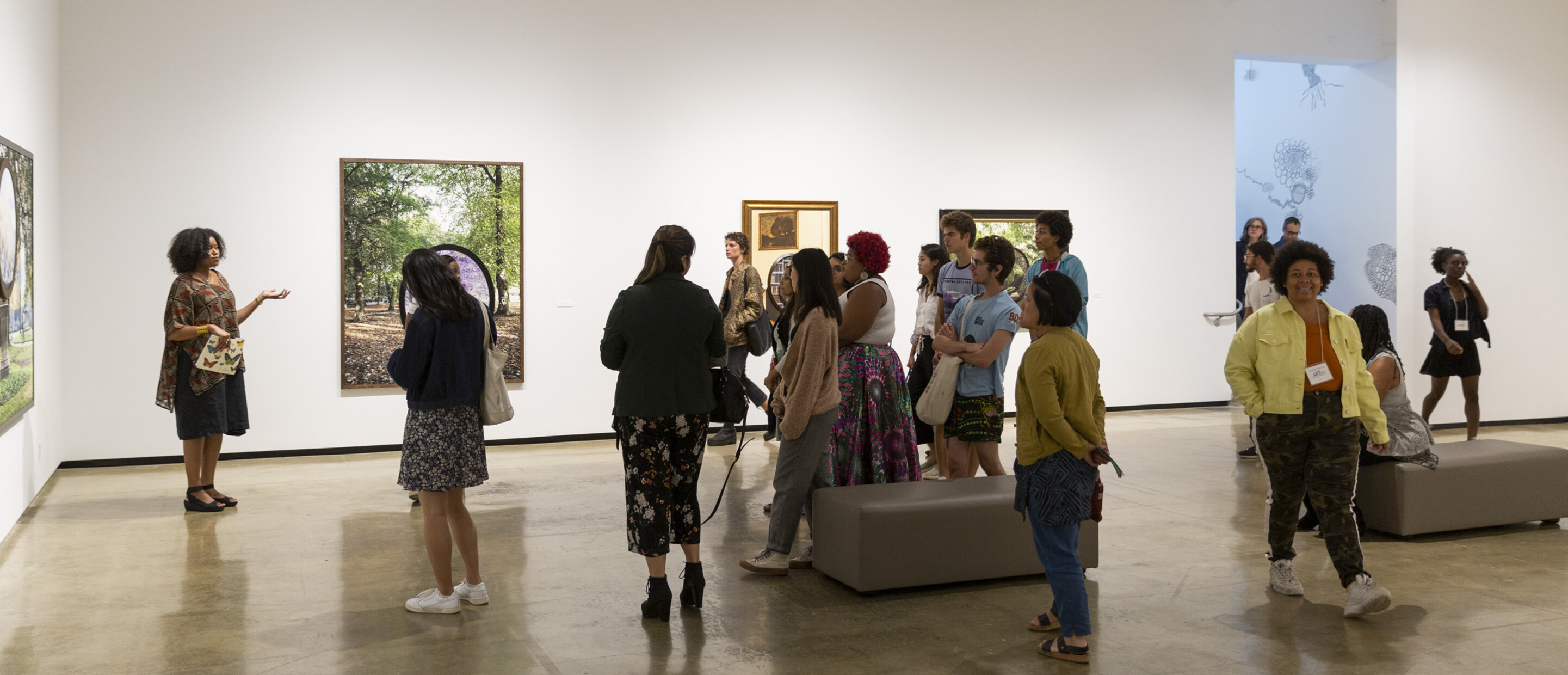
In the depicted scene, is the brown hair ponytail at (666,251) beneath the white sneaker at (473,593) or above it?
above

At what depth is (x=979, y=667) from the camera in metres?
4.02

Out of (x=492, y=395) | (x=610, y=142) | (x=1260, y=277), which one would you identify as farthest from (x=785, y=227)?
(x=492, y=395)

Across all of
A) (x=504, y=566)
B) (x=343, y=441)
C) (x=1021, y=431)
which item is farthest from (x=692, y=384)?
(x=343, y=441)

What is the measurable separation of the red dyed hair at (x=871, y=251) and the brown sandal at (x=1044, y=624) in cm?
197

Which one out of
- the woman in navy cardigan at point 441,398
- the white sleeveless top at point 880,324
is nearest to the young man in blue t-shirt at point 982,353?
the white sleeveless top at point 880,324

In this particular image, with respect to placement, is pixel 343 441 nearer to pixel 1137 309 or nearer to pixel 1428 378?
pixel 1137 309

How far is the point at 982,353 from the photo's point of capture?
5781mm

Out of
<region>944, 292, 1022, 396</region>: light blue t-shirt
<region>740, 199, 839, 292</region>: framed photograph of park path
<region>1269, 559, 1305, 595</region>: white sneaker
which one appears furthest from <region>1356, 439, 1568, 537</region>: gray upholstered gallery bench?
<region>740, 199, 839, 292</region>: framed photograph of park path

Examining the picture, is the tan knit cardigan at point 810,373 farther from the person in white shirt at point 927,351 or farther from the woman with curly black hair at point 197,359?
the woman with curly black hair at point 197,359

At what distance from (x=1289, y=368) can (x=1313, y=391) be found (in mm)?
146

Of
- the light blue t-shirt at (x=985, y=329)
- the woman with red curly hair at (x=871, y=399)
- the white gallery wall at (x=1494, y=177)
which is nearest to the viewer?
the woman with red curly hair at (x=871, y=399)

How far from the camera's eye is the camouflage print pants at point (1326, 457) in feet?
15.4

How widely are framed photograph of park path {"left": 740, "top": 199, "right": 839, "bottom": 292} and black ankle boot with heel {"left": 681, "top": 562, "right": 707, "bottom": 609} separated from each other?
6072mm

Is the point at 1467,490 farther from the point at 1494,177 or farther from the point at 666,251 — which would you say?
the point at 1494,177
